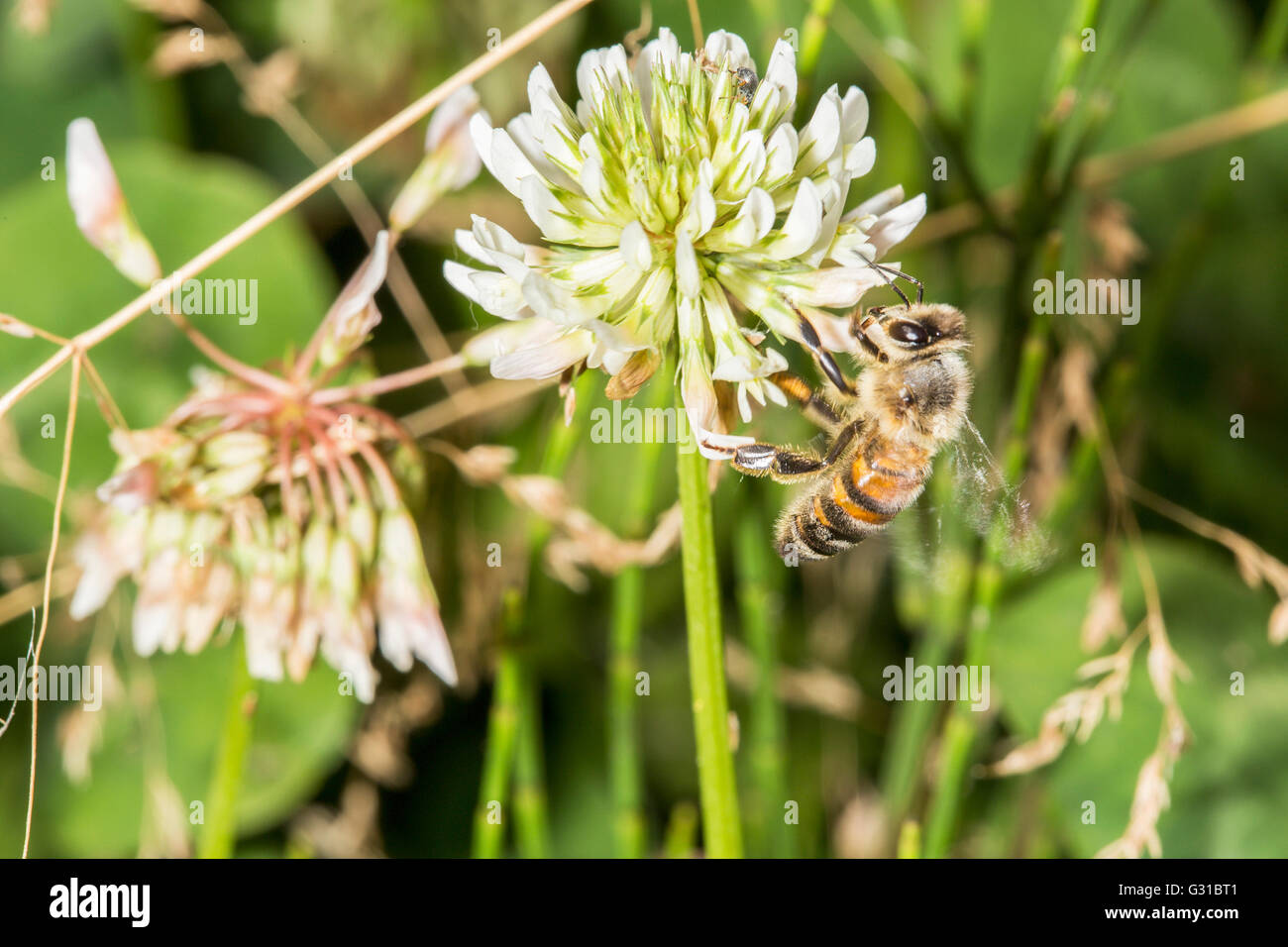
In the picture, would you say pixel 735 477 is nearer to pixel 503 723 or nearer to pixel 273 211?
pixel 503 723

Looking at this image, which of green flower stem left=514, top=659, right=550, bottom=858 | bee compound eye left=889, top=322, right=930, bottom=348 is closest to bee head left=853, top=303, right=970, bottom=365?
bee compound eye left=889, top=322, right=930, bottom=348

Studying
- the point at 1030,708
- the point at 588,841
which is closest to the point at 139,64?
the point at 588,841

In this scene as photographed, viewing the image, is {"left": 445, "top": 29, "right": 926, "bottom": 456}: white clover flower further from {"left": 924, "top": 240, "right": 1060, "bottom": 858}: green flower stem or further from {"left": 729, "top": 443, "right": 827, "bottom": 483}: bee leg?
{"left": 924, "top": 240, "right": 1060, "bottom": 858}: green flower stem

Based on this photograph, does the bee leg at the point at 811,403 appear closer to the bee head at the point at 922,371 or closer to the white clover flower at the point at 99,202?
the bee head at the point at 922,371

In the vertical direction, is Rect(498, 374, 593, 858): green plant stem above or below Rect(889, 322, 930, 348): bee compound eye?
below

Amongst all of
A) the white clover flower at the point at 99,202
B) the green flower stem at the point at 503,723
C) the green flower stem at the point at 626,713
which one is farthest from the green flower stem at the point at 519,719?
the white clover flower at the point at 99,202
